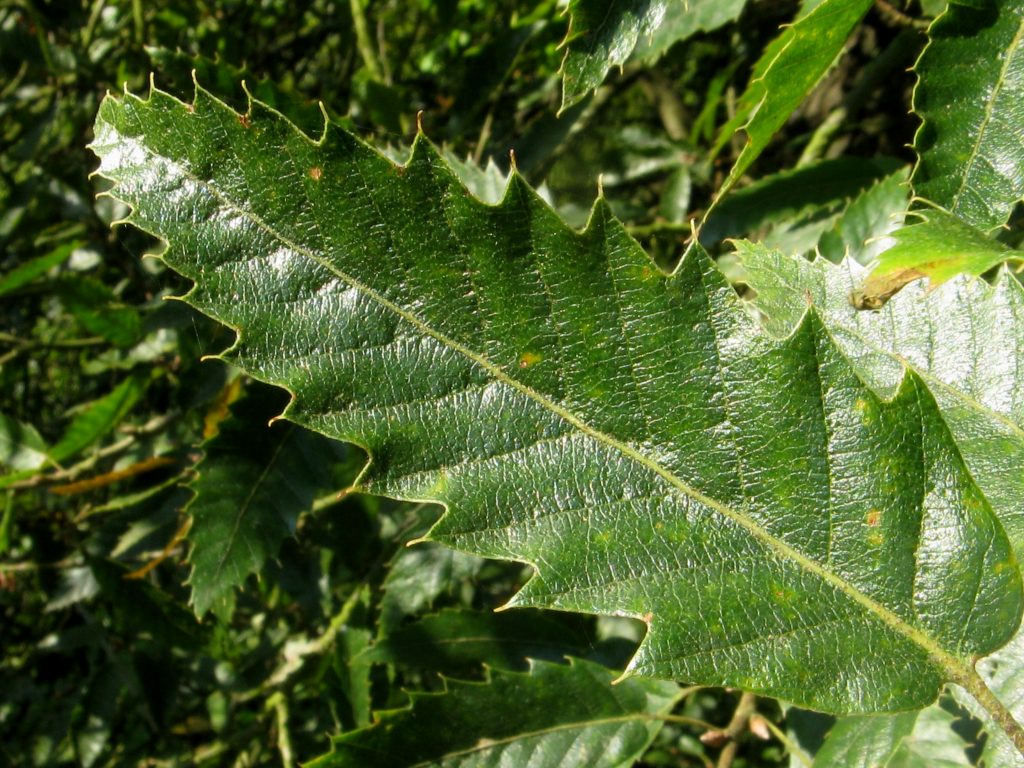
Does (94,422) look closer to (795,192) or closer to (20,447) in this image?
(20,447)

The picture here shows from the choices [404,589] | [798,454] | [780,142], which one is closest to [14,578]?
[404,589]

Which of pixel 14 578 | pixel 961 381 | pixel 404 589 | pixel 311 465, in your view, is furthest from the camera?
pixel 14 578

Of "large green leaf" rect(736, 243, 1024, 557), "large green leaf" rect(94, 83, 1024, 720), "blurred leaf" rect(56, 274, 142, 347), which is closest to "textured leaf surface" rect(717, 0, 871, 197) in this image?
"large green leaf" rect(736, 243, 1024, 557)

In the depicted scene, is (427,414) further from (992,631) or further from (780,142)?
(780,142)

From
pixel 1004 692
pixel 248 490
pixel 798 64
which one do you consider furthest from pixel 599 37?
pixel 248 490

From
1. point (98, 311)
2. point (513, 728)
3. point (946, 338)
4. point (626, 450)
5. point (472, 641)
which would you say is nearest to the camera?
point (626, 450)
